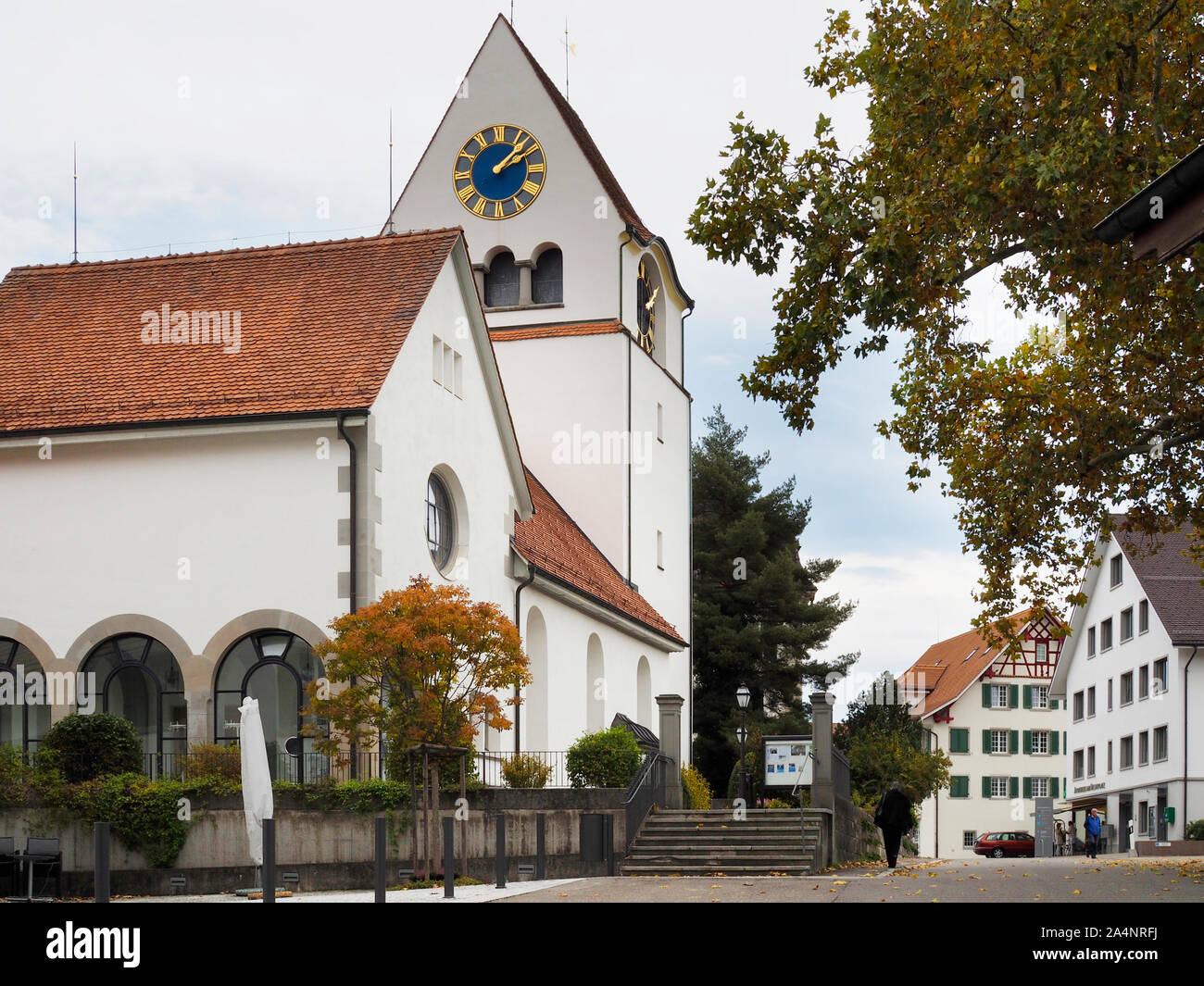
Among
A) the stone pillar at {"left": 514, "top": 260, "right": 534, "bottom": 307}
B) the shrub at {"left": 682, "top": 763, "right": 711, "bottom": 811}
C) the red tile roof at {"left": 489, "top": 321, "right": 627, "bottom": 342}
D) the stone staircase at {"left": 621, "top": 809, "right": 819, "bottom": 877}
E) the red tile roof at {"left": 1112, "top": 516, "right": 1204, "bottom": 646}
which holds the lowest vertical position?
the shrub at {"left": 682, "top": 763, "right": 711, "bottom": 811}

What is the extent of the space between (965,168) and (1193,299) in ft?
9.78

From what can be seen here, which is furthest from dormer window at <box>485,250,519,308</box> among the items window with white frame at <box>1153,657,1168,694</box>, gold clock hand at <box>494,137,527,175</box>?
window with white frame at <box>1153,657,1168,694</box>

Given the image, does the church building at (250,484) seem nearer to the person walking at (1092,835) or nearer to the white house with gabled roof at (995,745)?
the person walking at (1092,835)

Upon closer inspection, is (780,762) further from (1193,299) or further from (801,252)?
(1193,299)

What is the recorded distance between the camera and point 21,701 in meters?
24.3

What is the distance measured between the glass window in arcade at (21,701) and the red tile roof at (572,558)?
909 centimetres

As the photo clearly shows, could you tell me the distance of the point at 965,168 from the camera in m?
17.9

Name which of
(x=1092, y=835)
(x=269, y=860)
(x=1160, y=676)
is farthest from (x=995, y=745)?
(x=269, y=860)

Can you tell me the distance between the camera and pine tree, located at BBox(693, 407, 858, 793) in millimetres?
55406

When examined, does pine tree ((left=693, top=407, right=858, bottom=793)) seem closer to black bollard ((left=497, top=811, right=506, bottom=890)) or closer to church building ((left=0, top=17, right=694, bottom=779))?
church building ((left=0, top=17, right=694, bottom=779))

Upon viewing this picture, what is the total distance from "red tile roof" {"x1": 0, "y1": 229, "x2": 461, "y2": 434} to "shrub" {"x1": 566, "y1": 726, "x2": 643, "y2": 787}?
6740 millimetres

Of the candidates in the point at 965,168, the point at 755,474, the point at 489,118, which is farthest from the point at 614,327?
the point at 755,474

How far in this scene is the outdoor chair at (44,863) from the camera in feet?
64.5

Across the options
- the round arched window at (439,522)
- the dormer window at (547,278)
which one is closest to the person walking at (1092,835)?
the dormer window at (547,278)
